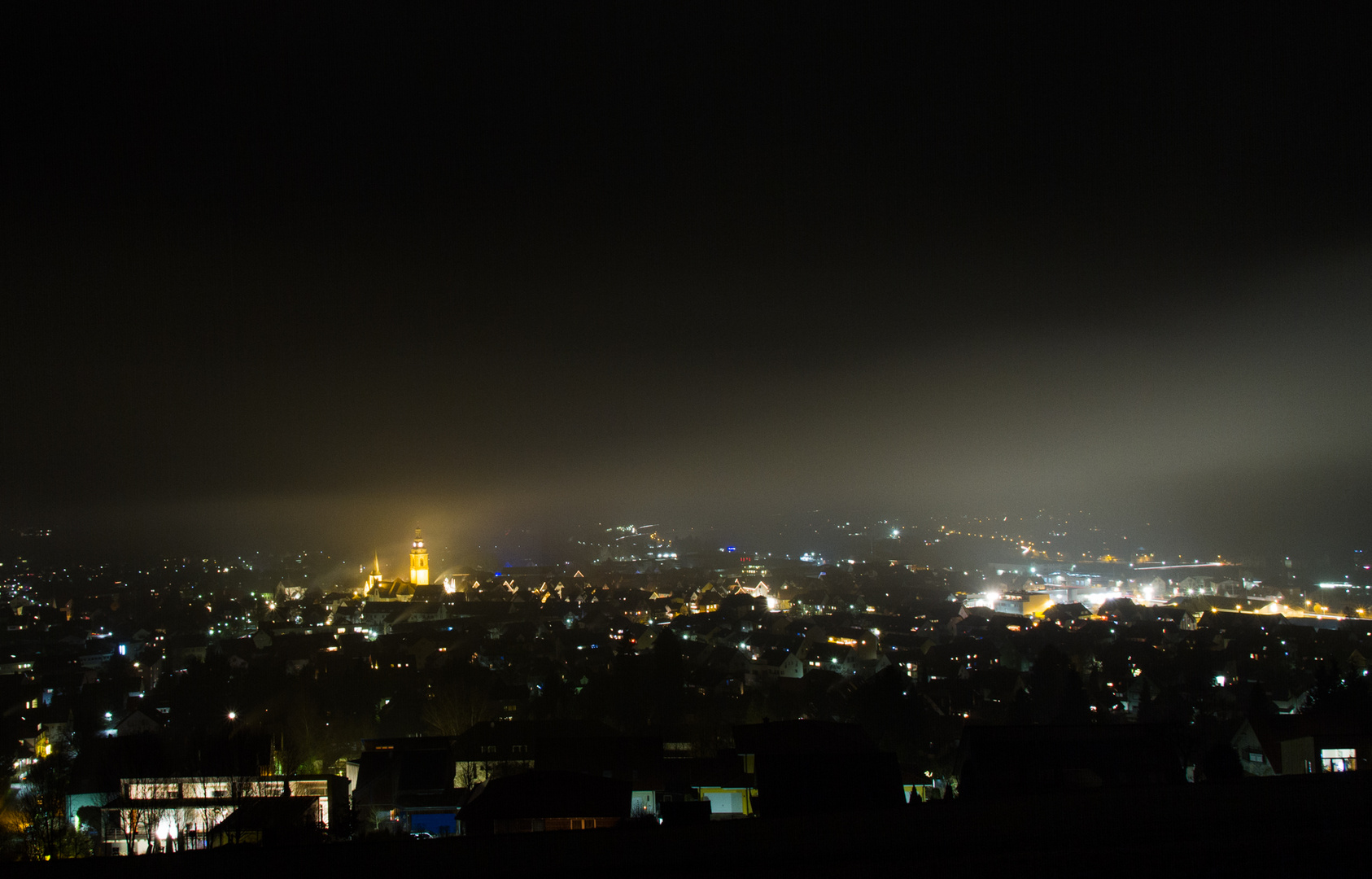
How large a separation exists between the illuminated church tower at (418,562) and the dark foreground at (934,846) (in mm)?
52884

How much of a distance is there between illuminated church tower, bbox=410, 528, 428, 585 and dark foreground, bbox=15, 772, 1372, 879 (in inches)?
2082

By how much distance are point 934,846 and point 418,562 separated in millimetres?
54471

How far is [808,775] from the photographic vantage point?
27.2 ft

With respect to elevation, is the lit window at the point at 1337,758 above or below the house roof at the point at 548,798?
below

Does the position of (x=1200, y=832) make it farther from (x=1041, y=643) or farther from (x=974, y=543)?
(x=974, y=543)

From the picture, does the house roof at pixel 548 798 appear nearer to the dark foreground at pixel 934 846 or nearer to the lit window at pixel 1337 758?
the dark foreground at pixel 934 846

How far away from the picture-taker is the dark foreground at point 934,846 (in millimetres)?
3432

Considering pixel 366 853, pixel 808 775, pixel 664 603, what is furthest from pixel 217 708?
pixel 664 603

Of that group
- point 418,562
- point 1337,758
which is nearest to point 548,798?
point 1337,758

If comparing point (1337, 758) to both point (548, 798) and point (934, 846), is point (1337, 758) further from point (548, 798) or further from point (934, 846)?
point (548, 798)

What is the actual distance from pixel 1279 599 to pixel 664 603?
31.0 metres

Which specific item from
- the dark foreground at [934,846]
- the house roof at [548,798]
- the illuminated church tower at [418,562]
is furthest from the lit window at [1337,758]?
the illuminated church tower at [418,562]

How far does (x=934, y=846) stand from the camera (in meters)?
3.79

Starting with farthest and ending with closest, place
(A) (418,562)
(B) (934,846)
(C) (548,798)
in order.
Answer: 1. (A) (418,562)
2. (C) (548,798)
3. (B) (934,846)
